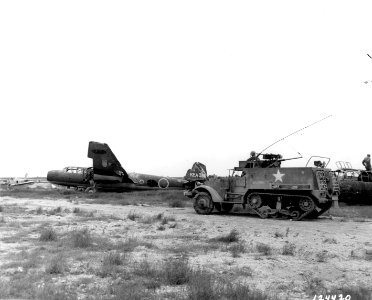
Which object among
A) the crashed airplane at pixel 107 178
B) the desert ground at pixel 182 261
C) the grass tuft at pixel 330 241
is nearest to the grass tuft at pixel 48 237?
the desert ground at pixel 182 261

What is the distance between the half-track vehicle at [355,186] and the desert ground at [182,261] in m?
7.00

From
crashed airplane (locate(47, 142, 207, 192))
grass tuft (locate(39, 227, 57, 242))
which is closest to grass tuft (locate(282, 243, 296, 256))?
grass tuft (locate(39, 227, 57, 242))

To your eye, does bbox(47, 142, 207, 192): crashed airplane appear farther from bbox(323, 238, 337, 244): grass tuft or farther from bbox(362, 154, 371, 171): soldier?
bbox(323, 238, 337, 244): grass tuft

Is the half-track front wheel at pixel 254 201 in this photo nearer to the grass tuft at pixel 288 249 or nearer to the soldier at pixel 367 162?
the grass tuft at pixel 288 249

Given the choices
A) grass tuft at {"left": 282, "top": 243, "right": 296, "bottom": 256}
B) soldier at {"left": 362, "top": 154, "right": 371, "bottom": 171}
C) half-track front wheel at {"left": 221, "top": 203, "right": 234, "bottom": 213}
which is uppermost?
soldier at {"left": 362, "top": 154, "right": 371, "bottom": 171}

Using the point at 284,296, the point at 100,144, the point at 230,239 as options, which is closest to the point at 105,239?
the point at 230,239

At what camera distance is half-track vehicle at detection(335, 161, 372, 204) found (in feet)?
64.7

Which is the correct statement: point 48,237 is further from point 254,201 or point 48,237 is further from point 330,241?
point 254,201

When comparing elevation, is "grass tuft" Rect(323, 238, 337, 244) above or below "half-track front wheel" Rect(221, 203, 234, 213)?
below

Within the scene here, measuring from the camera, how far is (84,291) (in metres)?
5.67

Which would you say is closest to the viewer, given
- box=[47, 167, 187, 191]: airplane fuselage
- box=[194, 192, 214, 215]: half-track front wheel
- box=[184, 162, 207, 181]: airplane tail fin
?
box=[194, 192, 214, 215]: half-track front wheel

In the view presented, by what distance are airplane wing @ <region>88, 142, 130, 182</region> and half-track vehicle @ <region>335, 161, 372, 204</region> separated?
14.5m

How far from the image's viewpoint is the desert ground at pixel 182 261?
563 centimetres

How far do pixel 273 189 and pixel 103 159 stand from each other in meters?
15.6
